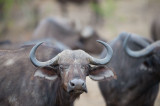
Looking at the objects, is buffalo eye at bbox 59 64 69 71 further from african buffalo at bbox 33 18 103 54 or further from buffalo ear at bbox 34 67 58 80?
african buffalo at bbox 33 18 103 54

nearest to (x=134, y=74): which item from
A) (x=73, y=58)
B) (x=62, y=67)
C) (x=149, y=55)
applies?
(x=149, y=55)

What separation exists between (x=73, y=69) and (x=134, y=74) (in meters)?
2.60

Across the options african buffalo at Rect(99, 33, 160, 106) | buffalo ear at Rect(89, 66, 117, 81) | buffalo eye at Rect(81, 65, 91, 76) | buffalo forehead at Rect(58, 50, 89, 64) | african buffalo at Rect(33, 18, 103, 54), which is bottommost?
african buffalo at Rect(33, 18, 103, 54)

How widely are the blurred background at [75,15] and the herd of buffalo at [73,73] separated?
37.6 ft

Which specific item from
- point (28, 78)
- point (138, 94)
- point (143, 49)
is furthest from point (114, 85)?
point (28, 78)

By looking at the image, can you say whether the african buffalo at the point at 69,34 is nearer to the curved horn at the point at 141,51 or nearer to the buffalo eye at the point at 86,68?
the curved horn at the point at 141,51

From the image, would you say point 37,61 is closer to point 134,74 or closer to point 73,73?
point 73,73

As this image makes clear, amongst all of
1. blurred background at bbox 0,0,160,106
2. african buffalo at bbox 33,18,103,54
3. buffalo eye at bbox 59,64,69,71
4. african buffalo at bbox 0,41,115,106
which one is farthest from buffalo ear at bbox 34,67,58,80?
blurred background at bbox 0,0,160,106

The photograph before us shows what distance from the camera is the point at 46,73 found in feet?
19.0

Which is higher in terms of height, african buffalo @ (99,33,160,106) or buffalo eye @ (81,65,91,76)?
buffalo eye @ (81,65,91,76)

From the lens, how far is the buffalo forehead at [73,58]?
567 centimetres

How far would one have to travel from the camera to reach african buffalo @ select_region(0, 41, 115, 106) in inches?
223

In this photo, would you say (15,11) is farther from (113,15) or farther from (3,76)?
(3,76)

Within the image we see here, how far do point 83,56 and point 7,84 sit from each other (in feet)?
4.68
